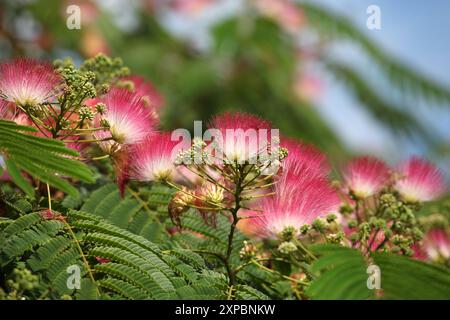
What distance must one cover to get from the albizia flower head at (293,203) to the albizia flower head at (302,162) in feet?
0.06

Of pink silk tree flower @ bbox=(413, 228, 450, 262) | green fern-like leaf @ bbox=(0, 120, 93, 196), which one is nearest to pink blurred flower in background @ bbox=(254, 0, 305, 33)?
pink silk tree flower @ bbox=(413, 228, 450, 262)

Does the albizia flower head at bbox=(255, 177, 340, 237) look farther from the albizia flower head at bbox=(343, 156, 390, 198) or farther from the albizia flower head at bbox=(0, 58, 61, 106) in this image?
the albizia flower head at bbox=(0, 58, 61, 106)

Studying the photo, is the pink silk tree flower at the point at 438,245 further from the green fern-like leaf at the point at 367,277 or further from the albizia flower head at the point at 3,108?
the albizia flower head at the point at 3,108

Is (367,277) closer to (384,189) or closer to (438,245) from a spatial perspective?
(384,189)

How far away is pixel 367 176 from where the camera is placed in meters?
1.78

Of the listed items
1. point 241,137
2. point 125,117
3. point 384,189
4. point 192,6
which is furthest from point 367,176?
point 192,6

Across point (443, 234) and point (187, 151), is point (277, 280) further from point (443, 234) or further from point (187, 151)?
point (443, 234)

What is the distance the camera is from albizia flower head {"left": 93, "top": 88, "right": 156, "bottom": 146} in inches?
60.9

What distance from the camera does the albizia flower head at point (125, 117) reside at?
155 centimetres

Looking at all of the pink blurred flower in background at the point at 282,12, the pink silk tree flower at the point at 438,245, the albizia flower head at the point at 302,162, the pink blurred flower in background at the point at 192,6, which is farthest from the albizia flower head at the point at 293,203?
the pink blurred flower in background at the point at 192,6

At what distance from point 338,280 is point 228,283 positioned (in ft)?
0.93

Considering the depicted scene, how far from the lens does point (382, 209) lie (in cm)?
174
